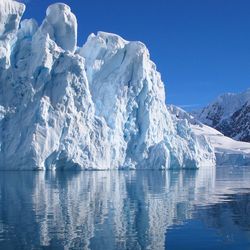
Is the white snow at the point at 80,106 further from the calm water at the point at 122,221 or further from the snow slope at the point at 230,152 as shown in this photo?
the snow slope at the point at 230,152

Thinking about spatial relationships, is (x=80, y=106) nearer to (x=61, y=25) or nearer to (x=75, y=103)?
(x=75, y=103)

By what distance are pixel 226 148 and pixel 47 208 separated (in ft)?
251

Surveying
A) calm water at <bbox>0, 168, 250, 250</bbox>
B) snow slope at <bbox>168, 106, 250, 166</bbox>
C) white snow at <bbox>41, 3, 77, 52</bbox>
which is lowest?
calm water at <bbox>0, 168, 250, 250</bbox>

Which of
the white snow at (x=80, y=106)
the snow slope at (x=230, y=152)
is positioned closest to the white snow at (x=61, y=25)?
the white snow at (x=80, y=106)

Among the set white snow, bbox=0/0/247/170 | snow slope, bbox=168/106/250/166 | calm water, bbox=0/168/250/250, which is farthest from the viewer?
snow slope, bbox=168/106/250/166

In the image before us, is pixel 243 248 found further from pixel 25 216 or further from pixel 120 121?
pixel 120 121

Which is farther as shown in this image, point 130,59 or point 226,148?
point 226,148

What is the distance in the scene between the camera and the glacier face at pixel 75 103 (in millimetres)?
49375

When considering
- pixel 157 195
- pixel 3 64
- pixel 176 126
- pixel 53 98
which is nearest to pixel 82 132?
pixel 53 98

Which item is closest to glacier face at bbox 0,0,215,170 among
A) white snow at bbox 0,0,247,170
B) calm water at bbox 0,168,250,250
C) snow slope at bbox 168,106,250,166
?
white snow at bbox 0,0,247,170

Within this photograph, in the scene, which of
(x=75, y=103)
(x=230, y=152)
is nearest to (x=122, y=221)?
(x=75, y=103)

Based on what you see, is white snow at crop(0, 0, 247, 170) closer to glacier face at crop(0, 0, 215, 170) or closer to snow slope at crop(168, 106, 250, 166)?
glacier face at crop(0, 0, 215, 170)

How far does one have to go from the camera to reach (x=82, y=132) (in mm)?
51969

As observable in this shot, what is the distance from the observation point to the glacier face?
162 ft
